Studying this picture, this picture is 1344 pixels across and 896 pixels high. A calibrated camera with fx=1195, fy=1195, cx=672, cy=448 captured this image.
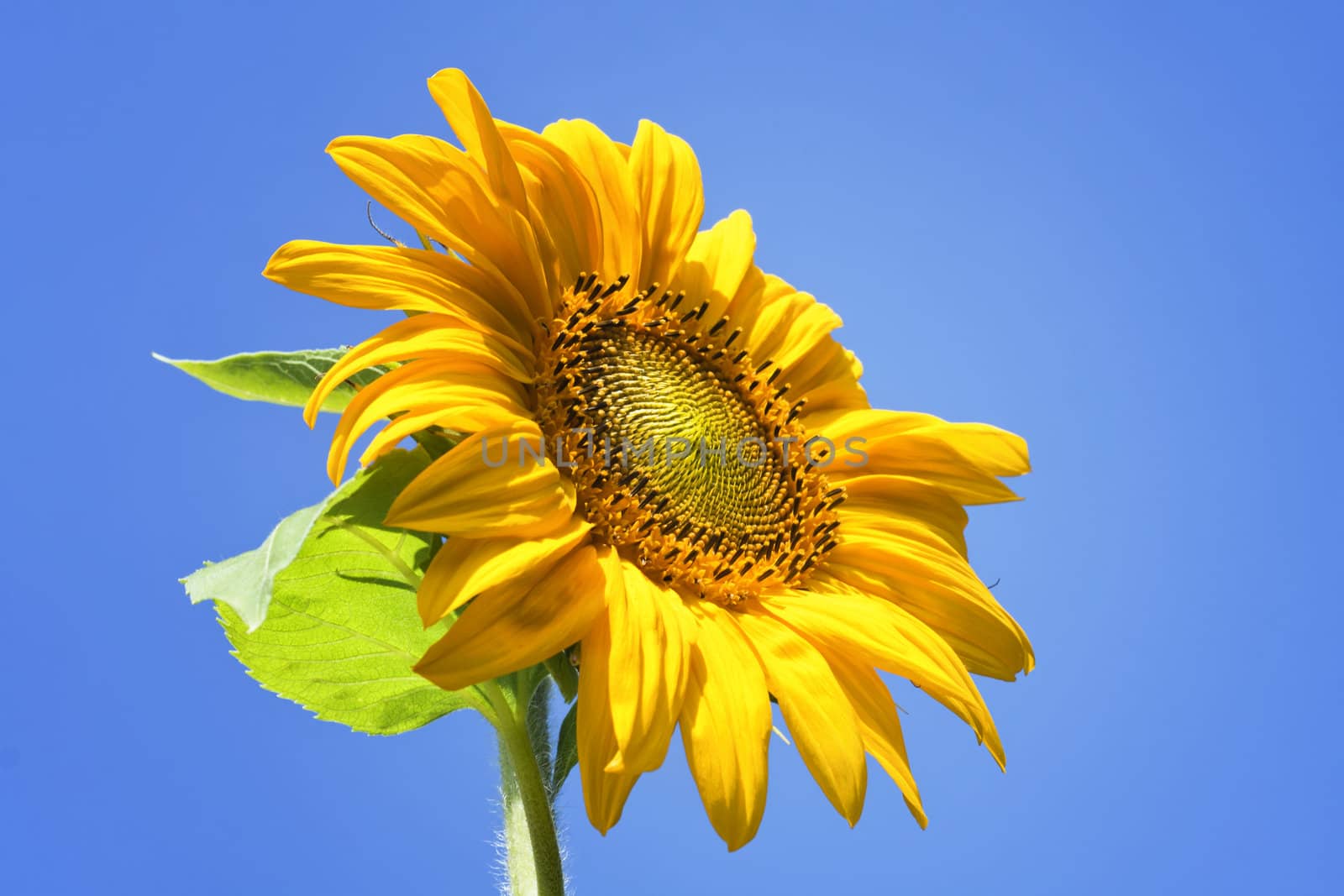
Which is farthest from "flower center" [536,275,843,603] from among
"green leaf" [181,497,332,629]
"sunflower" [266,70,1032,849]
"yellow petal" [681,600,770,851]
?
"green leaf" [181,497,332,629]

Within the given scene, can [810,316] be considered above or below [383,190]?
above

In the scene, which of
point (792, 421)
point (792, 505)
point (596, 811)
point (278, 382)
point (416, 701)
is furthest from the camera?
point (792, 421)

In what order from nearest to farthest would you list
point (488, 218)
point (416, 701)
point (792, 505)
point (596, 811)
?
point (596, 811), point (488, 218), point (416, 701), point (792, 505)

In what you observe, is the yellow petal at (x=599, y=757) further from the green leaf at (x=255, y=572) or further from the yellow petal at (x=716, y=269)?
the yellow petal at (x=716, y=269)

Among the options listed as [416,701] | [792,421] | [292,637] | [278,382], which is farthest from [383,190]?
[792,421]

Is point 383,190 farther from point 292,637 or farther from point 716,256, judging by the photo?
point 716,256

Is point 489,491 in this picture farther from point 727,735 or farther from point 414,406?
point 727,735

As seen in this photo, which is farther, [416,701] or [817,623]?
[416,701]

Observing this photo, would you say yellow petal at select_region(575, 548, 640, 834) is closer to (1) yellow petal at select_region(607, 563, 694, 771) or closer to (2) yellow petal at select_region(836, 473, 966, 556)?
(1) yellow petal at select_region(607, 563, 694, 771)
